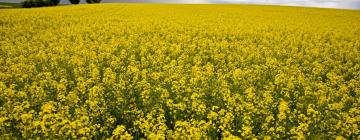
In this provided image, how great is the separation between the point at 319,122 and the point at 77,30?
1494cm

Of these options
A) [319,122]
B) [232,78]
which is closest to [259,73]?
[232,78]

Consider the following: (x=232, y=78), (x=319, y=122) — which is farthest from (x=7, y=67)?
(x=319, y=122)

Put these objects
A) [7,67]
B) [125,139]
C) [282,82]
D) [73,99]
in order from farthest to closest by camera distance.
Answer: [7,67], [282,82], [73,99], [125,139]

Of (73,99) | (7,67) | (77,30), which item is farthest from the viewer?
(77,30)

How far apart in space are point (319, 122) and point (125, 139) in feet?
11.7

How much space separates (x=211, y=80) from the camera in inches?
405

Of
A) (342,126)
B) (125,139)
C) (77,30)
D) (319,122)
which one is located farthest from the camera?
(77,30)

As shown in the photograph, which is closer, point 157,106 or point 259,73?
point 157,106

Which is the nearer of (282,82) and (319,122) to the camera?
(319,122)

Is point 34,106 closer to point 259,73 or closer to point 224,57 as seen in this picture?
point 259,73

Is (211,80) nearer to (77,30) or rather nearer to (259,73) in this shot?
(259,73)

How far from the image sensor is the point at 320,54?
14.9 m

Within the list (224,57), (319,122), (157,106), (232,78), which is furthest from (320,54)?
(157,106)

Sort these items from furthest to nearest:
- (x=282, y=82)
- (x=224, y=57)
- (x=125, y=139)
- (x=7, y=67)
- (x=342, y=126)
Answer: (x=224, y=57), (x=7, y=67), (x=282, y=82), (x=342, y=126), (x=125, y=139)
